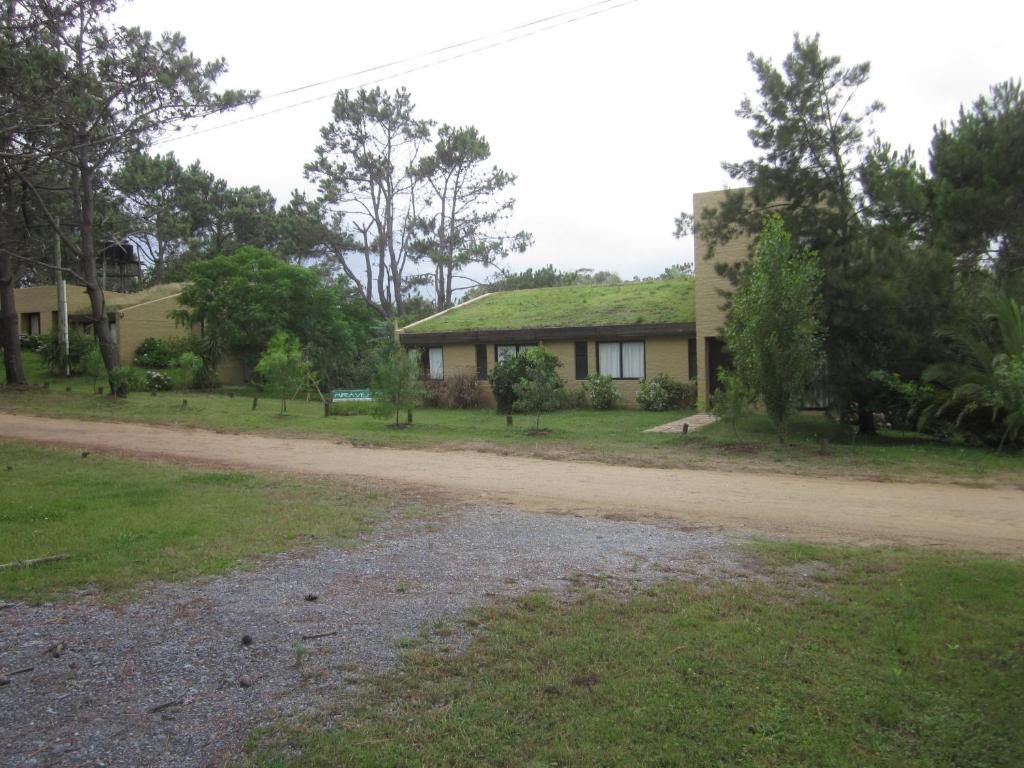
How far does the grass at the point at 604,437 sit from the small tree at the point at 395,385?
0.56 meters

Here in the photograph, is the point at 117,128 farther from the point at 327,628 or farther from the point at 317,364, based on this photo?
the point at 327,628

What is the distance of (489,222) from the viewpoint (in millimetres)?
45938

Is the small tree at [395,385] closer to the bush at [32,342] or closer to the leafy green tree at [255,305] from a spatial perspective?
the leafy green tree at [255,305]

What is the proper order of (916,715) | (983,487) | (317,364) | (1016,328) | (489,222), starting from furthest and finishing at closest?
(489,222), (317,364), (1016,328), (983,487), (916,715)

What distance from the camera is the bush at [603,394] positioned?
80.2 ft

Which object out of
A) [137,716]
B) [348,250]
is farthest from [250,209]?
[137,716]

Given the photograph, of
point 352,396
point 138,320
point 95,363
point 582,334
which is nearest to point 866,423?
point 582,334

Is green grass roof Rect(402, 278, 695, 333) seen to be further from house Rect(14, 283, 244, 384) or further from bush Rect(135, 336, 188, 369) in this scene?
bush Rect(135, 336, 188, 369)

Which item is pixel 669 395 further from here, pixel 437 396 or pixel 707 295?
pixel 437 396

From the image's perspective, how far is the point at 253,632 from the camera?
5.20 meters

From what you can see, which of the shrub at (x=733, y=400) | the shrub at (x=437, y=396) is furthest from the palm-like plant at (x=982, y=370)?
the shrub at (x=437, y=396)

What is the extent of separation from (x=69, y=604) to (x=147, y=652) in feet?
4.27

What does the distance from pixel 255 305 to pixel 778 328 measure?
20398 millimetres

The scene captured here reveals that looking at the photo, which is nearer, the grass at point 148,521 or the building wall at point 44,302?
the grass at point 148,521
